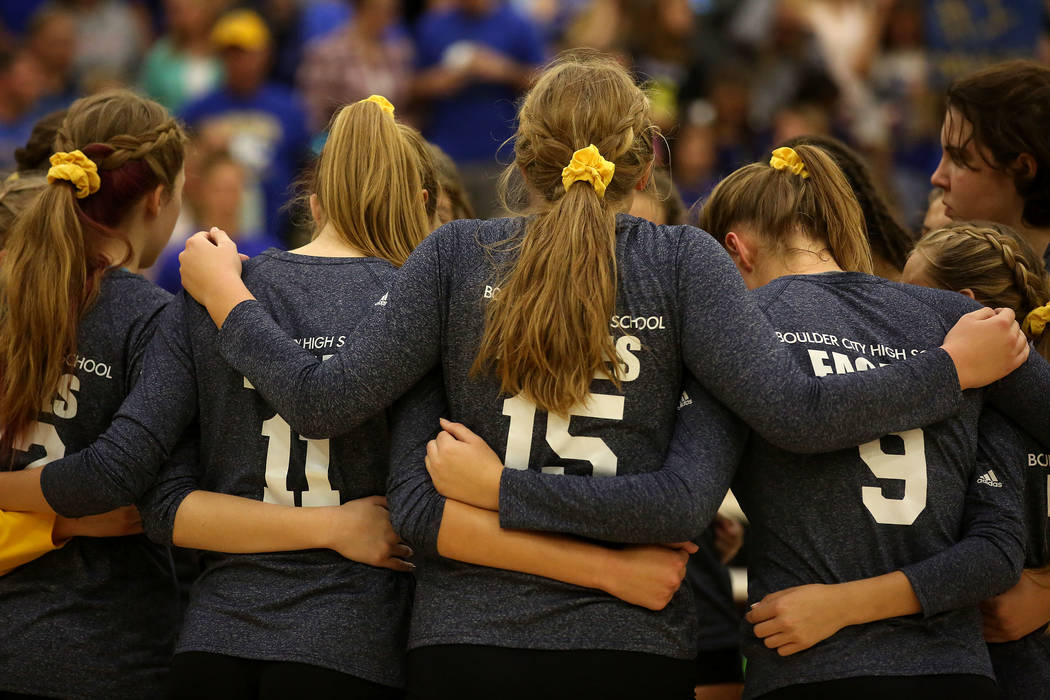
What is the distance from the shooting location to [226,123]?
698cm

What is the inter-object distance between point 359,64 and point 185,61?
1418 millimetres

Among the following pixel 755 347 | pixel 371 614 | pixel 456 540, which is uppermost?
pixel 755 347

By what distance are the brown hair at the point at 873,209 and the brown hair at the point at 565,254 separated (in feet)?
3.01

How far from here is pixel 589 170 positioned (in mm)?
1990

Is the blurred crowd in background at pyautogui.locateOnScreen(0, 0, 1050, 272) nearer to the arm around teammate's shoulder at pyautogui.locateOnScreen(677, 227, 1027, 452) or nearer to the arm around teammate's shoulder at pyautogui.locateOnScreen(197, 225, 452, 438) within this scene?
the arm around teammate's shoulder at pyautogui.locateOnScreen(197, 225, 452, 438)

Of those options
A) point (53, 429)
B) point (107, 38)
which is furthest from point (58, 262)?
point (107, 38)

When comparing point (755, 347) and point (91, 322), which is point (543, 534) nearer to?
point (755, 347)

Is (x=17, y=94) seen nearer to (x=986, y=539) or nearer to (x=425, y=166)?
(x=425, y=166)

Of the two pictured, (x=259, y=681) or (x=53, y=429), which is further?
(x=53, y=429)

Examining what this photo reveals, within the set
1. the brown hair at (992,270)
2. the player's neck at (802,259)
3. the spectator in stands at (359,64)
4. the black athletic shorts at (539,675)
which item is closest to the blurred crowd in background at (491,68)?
the spectator in stands at (359,64)

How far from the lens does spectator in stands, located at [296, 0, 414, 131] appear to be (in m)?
7.16

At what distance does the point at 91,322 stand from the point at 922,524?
5.99ft

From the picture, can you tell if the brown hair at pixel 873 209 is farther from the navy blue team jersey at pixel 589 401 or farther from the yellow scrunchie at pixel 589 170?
the yellow scrunchie at pixel 589 170

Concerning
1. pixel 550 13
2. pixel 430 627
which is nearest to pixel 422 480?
pixel 430 627
